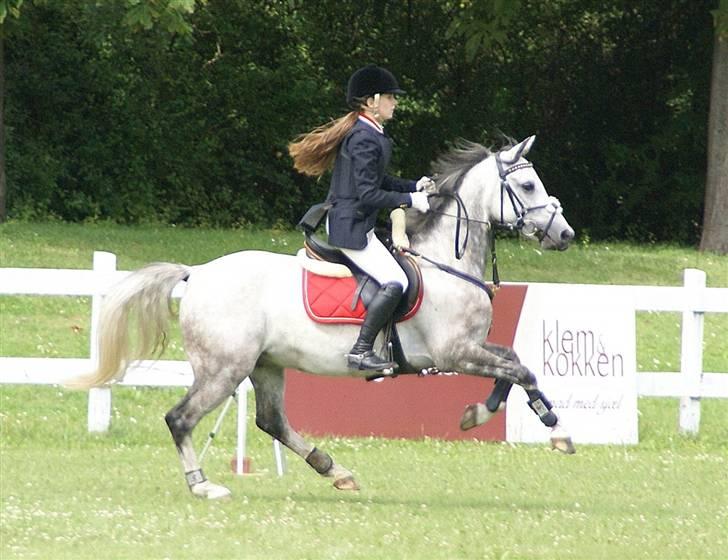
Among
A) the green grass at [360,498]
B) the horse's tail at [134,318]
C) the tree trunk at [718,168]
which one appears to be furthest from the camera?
the tree trunk at [718,168]

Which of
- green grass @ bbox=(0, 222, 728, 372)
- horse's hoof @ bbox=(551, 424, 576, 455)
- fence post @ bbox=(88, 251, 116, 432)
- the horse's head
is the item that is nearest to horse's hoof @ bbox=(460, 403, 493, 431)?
Result: horse's hoof @ bbox=(551, 424, 576, 455)

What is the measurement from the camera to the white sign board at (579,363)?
12734mm

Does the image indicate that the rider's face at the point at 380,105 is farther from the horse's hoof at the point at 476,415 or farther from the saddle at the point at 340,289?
the horse's hoof at the point at 476,415

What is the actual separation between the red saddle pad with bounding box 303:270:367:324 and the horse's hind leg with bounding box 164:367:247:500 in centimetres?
59

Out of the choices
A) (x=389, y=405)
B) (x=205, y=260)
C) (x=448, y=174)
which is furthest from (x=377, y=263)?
(x=205, y=260)

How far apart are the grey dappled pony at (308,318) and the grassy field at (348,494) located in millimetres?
592

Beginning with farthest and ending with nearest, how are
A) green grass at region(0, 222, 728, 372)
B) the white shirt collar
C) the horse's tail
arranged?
green grass at region(0, 222, 728, 372)
the horse's tail
the white shirt collar

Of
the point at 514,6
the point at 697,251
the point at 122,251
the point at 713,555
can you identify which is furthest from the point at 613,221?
the point at 713,555

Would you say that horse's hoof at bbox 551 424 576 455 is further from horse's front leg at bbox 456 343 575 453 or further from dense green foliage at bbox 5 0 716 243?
dense green foliage at bbox 5 0 716 243

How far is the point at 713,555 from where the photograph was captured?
8.43m

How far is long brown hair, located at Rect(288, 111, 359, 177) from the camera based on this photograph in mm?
9656

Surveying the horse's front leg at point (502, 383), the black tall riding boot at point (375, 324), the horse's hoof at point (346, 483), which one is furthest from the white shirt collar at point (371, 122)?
the horse's hoof at point (346, 483)

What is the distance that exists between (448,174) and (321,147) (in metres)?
0.92

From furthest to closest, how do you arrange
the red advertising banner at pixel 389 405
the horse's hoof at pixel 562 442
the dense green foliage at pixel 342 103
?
the dense green foliage at pixel 342 103 → the red advertising banner at pixel 389 405 → the horse's hoof at pixel 562 442
